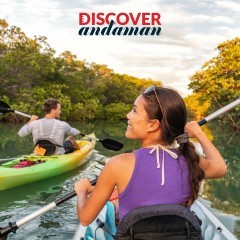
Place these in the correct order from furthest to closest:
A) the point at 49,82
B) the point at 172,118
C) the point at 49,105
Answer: the point at 49,82 < the point at 49,105 < the point at 172,118

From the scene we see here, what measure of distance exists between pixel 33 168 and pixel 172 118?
13.5 ft

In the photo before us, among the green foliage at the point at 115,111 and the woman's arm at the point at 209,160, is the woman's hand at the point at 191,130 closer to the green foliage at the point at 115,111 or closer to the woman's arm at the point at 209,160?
the woman's arm at the point at 209,160

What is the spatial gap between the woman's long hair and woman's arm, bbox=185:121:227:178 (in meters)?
0.07

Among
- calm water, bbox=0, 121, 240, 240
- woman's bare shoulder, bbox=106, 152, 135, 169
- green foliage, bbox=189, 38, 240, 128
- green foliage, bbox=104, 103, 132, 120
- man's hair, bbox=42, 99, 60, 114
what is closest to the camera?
woman's bare shoulder, bbox=106, 152, 135, 169

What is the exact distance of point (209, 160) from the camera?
1620mm

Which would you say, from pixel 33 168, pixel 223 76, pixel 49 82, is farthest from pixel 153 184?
pixel 49 82

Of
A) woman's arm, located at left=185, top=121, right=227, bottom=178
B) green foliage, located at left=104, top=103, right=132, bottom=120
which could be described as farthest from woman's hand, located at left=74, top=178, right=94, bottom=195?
green foliage, located at left=104, top=103, right=132, bottom=120

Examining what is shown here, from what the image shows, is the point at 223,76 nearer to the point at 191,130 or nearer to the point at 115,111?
the point at 115,111

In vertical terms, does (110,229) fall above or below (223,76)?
below

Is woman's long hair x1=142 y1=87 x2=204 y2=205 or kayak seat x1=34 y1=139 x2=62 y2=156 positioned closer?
woman's long hair x1=142 y1=87 x2=204 y2=205

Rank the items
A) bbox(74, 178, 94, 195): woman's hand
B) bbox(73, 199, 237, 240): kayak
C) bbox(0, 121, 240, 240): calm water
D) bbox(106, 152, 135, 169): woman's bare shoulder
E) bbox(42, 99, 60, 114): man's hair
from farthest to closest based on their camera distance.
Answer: bbox(42, 99, 60, 114): man's hair → bbox(0, 121, 240, 240): calm water → bbox(73, 199, 237, 240): kayak → bbox(74, 178, 94, 195): woman's hand → bbox(106, 152, 135, 169): woman's bare shoulder

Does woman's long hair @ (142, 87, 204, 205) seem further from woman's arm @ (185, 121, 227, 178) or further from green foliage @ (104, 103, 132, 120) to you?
green foliage @ (104, 103, 132, 120)

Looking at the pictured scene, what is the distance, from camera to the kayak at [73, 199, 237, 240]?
94.6 inches

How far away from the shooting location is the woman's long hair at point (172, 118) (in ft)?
4.85
